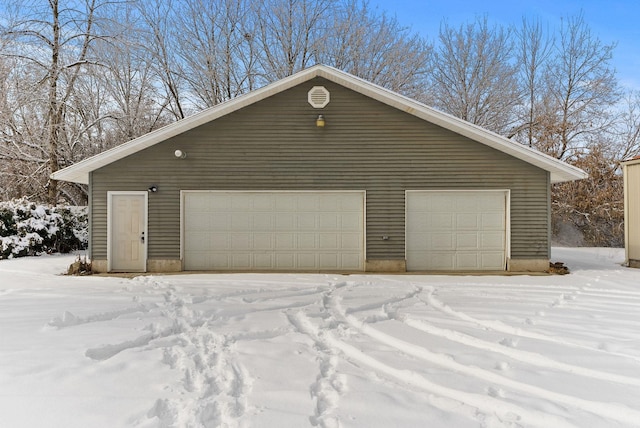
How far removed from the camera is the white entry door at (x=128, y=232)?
9562mm

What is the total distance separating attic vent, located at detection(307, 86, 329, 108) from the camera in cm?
959

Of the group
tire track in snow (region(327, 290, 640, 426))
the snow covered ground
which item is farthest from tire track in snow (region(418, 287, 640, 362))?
tire track in snow (region(327, 290, 640, 426))

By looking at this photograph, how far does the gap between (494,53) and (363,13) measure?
7407 millimetres

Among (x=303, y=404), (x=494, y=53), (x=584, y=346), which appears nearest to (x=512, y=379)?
(x=584, y=346)

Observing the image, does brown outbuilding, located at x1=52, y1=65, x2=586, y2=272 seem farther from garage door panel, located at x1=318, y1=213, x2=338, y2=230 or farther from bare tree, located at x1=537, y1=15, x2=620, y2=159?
bare tree, located at x1=537, y1=15, x2=620, y2=159

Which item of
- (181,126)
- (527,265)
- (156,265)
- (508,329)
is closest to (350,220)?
(527,265)

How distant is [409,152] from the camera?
9.62 m

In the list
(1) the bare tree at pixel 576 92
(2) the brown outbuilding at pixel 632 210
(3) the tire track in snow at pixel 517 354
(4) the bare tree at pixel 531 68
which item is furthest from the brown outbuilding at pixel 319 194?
(4) the bare tree at pixel 531 68

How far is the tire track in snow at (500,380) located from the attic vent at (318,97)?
6.01 m

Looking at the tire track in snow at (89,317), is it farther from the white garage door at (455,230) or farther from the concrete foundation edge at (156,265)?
the white garage door at (455,230)

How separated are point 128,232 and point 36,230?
15.3 feet

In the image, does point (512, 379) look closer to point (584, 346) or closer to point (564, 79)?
point (584, 346)

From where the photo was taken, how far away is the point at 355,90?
31.6ft

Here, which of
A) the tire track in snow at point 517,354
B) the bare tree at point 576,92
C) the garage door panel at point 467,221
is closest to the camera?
the tire track in snow at point 517,354
